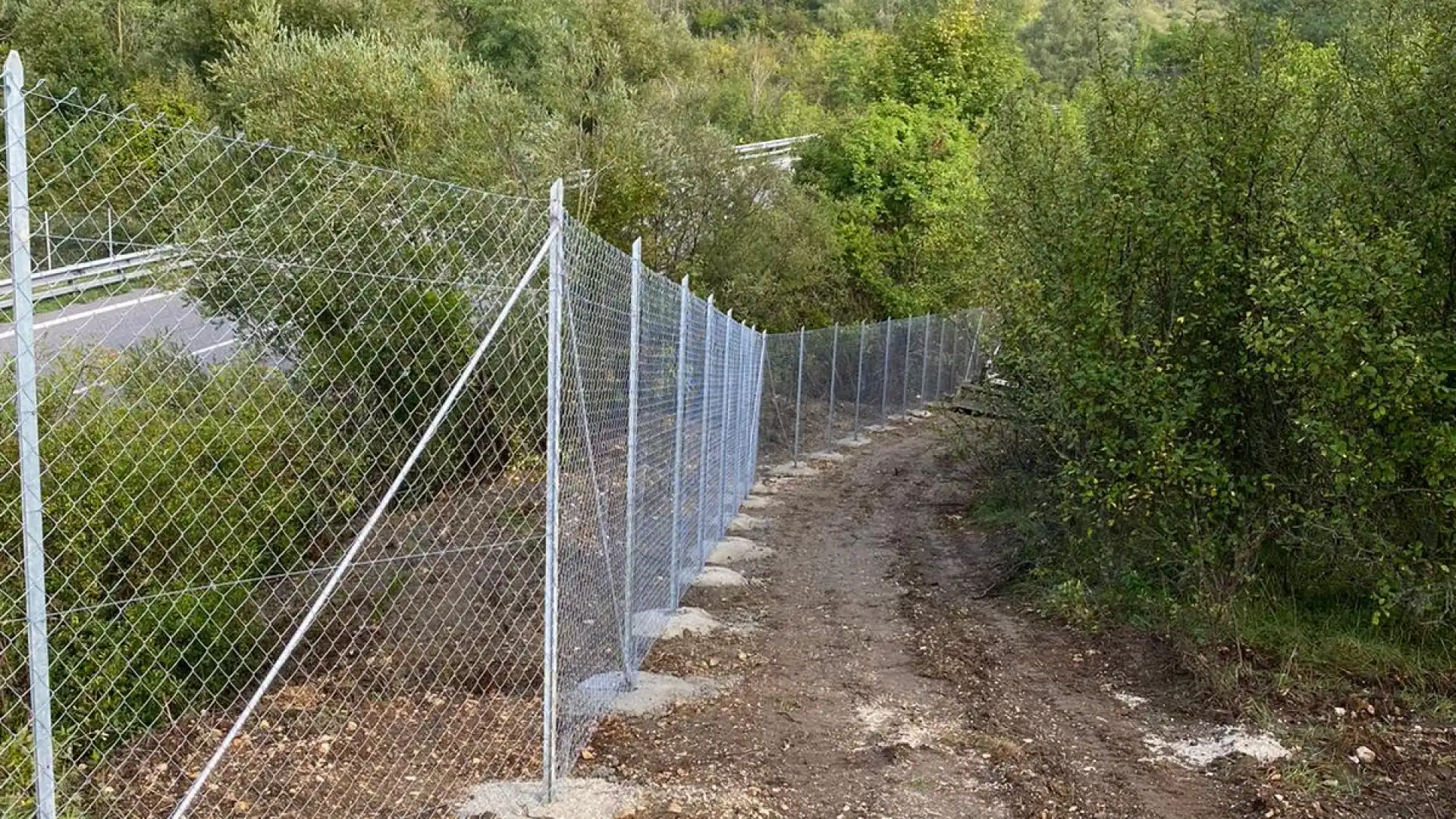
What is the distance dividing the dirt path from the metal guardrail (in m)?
2.47

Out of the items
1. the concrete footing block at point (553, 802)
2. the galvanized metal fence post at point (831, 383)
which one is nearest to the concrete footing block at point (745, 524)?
the galvanized metal fence post at point (831, 383)

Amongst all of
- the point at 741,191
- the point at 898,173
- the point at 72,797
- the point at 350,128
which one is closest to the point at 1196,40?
the point at 72,797

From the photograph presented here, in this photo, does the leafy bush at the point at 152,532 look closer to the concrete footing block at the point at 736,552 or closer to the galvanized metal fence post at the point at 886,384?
the concrete footing block at the point at 736,552

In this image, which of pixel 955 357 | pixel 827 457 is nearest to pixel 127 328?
pixel 827 457

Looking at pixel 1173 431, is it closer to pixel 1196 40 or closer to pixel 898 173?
pixel 1196 40

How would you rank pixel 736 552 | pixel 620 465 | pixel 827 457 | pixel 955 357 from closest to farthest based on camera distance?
pixel 620 465
pixel 736 552
pixel 827 457
pixel 955 357

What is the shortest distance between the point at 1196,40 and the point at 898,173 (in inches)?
678

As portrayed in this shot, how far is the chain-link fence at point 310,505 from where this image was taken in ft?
11.7

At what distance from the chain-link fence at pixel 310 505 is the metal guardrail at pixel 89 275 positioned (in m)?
0.04

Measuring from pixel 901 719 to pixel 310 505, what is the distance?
3.83 m

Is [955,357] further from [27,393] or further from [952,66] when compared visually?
[27,393]

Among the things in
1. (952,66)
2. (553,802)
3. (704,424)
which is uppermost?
(952,66)

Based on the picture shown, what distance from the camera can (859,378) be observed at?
55.1 ft

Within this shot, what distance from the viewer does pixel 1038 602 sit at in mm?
7012
